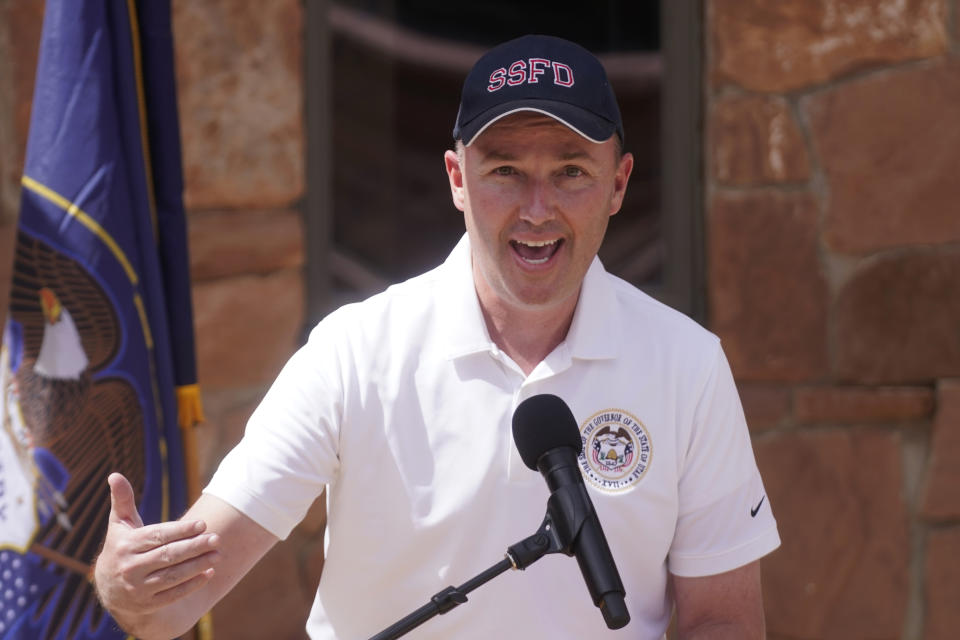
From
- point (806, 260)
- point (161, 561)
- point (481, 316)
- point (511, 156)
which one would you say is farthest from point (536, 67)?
point (806, 260)

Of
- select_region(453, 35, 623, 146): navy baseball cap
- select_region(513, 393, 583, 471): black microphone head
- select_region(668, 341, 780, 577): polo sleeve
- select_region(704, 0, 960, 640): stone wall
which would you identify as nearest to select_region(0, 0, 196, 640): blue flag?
select_region(453, 35, 623, 146): navy baseball cap

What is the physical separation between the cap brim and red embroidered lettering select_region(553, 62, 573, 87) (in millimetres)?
48

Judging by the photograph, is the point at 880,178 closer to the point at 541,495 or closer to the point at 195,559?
the point at 541,495

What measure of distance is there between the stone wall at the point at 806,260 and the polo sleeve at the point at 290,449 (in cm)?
148

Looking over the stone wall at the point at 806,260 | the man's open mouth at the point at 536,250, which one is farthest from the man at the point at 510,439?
the stone wall at the point at 806,260

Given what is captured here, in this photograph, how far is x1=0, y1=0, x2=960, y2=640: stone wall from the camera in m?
3.61

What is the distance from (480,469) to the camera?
2.21m

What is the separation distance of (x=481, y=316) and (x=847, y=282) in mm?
1687

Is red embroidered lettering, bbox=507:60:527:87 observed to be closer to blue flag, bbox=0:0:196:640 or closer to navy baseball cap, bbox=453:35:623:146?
navy baseball cap, bbox=453:35:623:146

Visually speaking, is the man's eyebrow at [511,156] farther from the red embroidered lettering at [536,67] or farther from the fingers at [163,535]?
the fingers at [163,535]

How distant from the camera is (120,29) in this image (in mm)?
2666

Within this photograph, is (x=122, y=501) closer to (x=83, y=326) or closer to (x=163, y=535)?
(x=163, y=535)

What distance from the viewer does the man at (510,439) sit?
2188 mm

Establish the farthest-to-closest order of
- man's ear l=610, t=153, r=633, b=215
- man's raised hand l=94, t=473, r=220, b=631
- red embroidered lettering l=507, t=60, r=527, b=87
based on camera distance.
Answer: man's ear l=610, t=153, r=633, b=215 → red embroidered lettering l=507, t=60, r=527, b=87 → man's raised hand l=94, t=473, r=220, b=631
